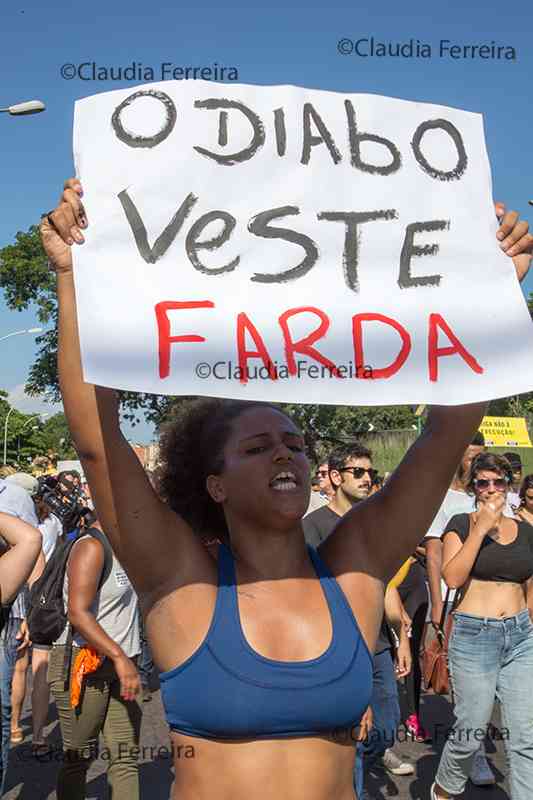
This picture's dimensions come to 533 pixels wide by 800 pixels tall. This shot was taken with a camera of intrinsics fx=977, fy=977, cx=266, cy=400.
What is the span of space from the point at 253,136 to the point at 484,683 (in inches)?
138

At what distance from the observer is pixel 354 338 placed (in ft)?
7.47

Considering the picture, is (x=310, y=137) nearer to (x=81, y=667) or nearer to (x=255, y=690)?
(x=255, y=690)

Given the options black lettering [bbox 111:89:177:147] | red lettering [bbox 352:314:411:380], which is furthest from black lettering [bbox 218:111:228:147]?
red lettering [bbox 352:314:411:380]

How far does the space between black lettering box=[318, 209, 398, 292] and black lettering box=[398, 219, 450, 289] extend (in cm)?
6

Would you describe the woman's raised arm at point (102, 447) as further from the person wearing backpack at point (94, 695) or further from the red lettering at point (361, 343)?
the person wearing backpack at point (94, 695)

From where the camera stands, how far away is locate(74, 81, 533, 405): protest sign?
2197mm

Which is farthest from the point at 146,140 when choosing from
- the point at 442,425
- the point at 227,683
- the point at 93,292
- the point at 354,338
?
the point at 227,683

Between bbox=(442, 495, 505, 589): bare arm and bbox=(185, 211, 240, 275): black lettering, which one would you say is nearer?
bbox=(185, 211, 240, 275): black lettering

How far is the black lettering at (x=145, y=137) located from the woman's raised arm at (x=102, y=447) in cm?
17

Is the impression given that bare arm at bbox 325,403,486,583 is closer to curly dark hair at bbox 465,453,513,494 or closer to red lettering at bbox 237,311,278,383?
red lettering at bbox 237,311,278,383

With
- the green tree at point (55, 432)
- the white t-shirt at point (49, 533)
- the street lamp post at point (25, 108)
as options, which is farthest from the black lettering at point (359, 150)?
the green tree at point (55, 432)

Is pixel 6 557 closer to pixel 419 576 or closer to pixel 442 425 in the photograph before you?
pixel 442 425

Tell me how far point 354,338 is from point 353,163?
46 cm

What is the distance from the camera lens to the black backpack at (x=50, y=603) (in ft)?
18.8
